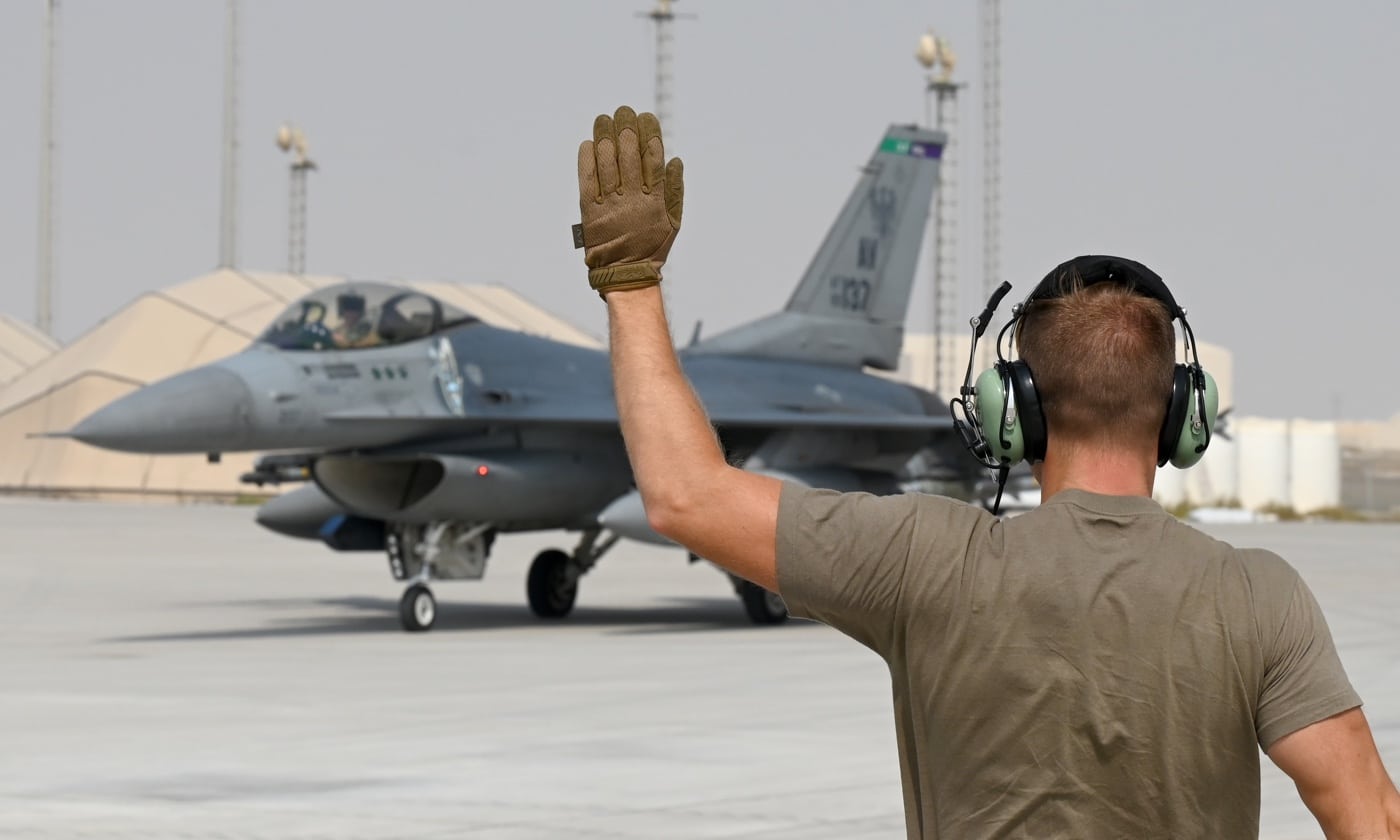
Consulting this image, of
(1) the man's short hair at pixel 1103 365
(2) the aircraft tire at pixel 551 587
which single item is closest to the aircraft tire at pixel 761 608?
(2) the aircraft tire at pixel 551 587

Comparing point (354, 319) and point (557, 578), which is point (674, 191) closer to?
point (354, 319)

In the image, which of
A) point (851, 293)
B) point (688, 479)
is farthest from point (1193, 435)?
point (851, 293)

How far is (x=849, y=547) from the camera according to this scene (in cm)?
235

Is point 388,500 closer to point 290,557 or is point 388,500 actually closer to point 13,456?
point 290,557

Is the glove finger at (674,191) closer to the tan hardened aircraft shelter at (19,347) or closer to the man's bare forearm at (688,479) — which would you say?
the man's bare forearm at (688,479)

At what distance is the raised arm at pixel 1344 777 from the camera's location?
7.56 feet

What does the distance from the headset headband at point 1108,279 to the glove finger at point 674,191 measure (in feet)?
1.50

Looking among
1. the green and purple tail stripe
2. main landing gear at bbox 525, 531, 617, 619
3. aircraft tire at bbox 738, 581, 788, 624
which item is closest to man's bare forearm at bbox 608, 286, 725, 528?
aircraft tire at bbox 738, 581, 788, 624

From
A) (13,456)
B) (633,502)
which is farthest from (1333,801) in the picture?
(13,456)

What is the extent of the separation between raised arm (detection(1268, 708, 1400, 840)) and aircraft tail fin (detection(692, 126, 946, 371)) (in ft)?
57.5

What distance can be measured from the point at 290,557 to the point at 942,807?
25.9 metres

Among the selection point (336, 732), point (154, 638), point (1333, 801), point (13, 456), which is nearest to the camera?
point (1333, 801)

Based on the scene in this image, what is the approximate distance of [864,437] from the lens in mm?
18219

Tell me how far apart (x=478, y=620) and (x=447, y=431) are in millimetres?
2189
